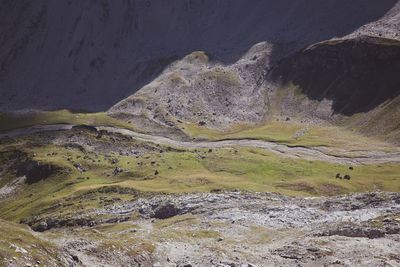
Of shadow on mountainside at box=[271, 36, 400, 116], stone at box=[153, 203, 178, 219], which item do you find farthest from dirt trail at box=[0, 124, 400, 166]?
stone at box=[153, 203, 178, 219]

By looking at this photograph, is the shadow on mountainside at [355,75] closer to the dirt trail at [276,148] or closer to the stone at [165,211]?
the dirt trail at [276,148]

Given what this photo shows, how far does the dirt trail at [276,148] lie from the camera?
128500 mm

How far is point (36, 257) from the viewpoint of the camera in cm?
2644

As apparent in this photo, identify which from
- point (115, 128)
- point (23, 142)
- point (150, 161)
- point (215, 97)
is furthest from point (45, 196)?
point (215, 97)

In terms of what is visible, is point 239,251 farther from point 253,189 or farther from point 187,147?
point 187,147

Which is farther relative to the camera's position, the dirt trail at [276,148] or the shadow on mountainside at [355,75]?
the shadow on mountainside at [355,75]

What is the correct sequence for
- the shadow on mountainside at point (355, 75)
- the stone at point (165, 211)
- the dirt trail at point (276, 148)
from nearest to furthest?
1. the stone at point (165, 211)
2. the dirt trail at point (276, 148)
3. the shadow on mountainside at point (355, 75)

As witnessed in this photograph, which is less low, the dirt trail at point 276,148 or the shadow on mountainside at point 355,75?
the shadow on mountainside at point 355,75

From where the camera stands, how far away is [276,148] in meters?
145

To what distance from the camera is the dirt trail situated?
128500 millimetres

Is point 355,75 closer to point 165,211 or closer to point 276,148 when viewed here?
point 276,148

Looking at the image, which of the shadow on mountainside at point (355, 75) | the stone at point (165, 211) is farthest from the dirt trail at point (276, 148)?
the stone at point (165, 211)

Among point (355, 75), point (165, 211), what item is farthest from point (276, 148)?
point (165, 211)

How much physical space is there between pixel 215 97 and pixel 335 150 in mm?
81703
